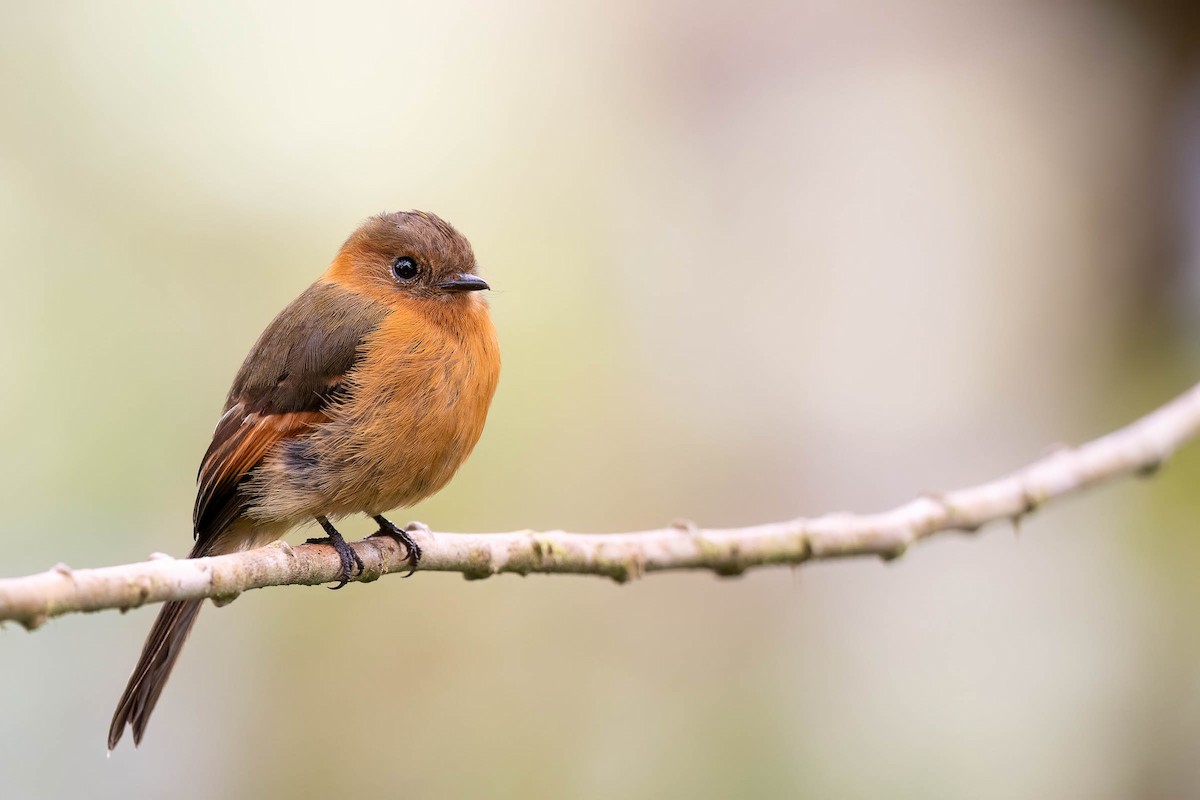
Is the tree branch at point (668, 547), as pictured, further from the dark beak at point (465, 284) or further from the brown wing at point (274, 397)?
the dark beak at point (465, 284)

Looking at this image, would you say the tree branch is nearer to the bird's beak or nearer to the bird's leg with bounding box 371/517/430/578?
the bird's leg with bounding box 371/517/430/578

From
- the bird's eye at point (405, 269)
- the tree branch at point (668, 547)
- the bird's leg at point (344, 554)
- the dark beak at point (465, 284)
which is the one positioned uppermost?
the bird's eye at point (405, 269)

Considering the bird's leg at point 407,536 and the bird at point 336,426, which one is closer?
the bird's leg at point 407,536

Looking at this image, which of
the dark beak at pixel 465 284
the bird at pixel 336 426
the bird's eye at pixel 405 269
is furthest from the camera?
the bird's eye at pixel 405 269

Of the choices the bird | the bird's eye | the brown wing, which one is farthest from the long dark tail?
the bird's eye

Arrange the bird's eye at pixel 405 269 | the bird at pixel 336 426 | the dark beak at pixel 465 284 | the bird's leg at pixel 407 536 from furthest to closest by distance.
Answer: the bird's eye at pixel 405 269
the dark beak at pixel 465 284
the bird at pixel 336 426
the bird's leg at pixel 407 536

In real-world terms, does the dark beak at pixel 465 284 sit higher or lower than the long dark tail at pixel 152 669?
higher

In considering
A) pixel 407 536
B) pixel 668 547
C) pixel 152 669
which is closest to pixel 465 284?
pixel 407 536

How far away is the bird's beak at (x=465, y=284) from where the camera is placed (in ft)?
11.7

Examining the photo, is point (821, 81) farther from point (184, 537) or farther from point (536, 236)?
point (184, 537)

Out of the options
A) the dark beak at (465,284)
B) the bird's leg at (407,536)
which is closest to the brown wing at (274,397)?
the dark beak at (465,284)

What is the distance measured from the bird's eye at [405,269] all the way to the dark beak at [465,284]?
118 millimetres

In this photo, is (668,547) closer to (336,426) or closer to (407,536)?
(407,536)

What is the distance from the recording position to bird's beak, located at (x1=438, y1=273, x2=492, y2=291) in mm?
3575
